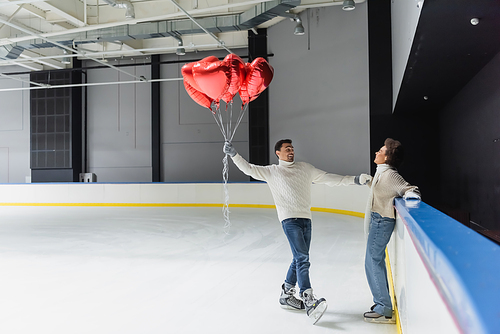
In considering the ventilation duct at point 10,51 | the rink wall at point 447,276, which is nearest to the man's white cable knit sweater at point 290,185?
the rink wall at point 447,276

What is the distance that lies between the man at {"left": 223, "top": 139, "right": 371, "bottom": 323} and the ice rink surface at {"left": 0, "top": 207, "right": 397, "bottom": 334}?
6.4 inches

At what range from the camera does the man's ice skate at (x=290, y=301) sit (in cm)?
316

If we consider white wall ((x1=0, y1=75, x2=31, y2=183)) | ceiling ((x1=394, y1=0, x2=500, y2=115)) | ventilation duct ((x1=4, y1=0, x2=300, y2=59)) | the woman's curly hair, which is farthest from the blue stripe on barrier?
white wall ((x1=0, y1=75, x2=31, y2=183))

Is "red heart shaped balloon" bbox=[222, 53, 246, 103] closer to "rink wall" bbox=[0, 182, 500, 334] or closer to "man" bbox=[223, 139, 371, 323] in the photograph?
"man" bbox=[223, 139, 371, 323]

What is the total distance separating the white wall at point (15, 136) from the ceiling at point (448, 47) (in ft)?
48.8

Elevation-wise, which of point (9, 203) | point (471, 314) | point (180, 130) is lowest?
point (9, 203)

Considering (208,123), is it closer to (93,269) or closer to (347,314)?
(93,269)

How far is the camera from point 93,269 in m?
4.62

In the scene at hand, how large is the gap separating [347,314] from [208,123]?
1196 cm

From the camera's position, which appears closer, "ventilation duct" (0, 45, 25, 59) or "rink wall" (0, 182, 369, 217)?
"ventilation duct" (0, 45, 25, 59)

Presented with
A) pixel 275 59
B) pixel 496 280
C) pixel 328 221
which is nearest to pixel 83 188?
pixel 275 59

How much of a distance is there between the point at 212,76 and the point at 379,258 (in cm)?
291

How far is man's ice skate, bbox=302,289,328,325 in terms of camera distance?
2.89 m

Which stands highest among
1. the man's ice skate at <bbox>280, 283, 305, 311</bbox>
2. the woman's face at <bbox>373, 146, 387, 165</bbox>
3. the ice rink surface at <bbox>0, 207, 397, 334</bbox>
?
the woman's face at <bbox>373, 146, 387, 165</bbox>
